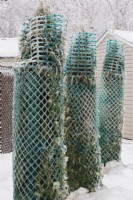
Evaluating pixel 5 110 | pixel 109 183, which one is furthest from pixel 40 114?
pixel 5 110

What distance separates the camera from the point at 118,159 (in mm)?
7637

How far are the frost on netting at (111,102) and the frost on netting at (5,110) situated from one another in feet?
8.05

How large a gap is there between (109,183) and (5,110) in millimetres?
3536

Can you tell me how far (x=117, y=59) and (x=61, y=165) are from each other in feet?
12.0

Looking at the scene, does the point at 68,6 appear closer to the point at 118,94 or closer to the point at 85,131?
the point at 118,94

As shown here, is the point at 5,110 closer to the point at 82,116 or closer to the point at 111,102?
the point at 111,102

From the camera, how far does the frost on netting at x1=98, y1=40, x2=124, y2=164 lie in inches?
296

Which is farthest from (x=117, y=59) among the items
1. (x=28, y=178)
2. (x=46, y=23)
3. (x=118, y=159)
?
(x=28, y=178)

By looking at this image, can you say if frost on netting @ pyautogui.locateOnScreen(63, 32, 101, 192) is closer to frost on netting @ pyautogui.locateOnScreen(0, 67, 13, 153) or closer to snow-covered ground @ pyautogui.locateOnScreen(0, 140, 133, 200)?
snow-covered ground @ pyautogui.locateOnScreen(0, 140, 133, 200)

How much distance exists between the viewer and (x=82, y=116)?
5703 mm

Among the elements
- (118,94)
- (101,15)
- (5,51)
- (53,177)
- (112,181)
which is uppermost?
(101,15)

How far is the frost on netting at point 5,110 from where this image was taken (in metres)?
8.71

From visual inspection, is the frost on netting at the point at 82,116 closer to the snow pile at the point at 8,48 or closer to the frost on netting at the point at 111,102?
the frost on netting at the point at 111,102

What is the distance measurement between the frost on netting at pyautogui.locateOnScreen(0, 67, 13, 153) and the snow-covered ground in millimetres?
340
